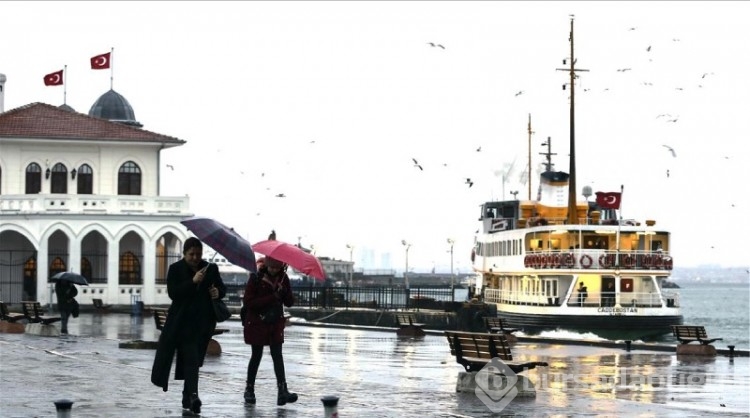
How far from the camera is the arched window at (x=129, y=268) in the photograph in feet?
222

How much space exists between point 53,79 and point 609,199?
109ft

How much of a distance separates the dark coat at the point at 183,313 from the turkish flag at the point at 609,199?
42.2m

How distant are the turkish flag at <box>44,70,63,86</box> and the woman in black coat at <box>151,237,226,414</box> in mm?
62340

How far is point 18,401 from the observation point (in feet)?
57.6

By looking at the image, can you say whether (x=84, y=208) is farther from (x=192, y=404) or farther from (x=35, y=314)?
(x=192, y=404)

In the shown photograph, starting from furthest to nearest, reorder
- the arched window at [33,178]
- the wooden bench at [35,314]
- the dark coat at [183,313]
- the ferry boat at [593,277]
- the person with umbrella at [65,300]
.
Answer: the arched window at [33,178]
the ferry boat at [593,277]
the person with umbrella at [65,300]
the wooden bench at [35,314]
the dark coat at [183,313]

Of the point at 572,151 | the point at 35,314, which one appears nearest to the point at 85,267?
the point at 572,151

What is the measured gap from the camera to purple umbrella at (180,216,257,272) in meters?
17.8

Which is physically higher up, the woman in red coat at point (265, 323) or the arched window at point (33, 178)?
the arched window at point (33, 178)

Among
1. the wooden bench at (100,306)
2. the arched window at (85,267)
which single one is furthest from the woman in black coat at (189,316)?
the arched window at (85,267)

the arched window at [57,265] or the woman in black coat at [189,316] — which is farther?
the arched window at [57,265]

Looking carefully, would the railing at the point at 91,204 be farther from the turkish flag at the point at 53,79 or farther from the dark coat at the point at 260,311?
the dark coat at the point at 260,311

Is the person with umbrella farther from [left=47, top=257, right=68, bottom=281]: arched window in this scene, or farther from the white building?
[left=47, top=257, right=68, bottom=281]: arched window

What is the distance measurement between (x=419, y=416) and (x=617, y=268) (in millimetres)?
41014
